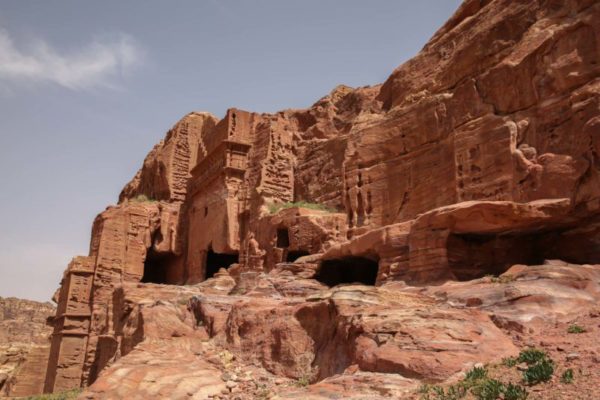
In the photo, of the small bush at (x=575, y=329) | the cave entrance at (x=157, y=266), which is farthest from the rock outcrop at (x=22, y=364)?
the small bush at (x=575, y=329)

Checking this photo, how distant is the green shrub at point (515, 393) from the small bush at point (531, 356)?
101 centimetres

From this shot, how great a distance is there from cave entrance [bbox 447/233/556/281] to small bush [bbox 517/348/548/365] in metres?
6.29

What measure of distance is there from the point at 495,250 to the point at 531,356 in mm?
7211

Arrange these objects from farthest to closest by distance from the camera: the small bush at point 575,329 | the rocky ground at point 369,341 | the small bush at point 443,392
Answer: the small bush at point 575,329 → the rocky ground at point 369,341 → the small bush at point 443,392

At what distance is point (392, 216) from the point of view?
2169 cm

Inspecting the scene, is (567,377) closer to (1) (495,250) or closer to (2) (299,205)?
(1) (495,250)

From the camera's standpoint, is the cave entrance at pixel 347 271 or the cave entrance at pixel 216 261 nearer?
the cave entrance at pixel 347 271

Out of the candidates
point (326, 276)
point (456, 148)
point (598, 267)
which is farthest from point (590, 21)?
point (326, 276)

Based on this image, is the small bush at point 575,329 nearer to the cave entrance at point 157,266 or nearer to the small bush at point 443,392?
the small bush at point 443,392

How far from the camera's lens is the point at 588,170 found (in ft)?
46.5

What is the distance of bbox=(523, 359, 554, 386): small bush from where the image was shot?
7578 millimetres

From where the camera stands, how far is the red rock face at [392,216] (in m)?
11.4

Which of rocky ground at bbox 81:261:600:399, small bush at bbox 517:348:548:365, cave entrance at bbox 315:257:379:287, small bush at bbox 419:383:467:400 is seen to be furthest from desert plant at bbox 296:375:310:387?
cave entrance at bbox 315:257:379:287

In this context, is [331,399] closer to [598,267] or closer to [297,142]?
[598,267]
